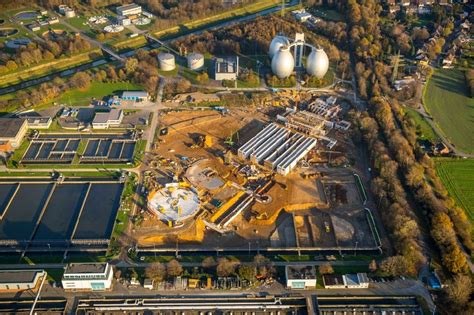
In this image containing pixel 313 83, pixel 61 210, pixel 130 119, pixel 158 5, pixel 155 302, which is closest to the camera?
pixel 155 302

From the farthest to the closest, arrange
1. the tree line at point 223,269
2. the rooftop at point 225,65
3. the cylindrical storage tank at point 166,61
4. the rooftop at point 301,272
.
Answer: the cylindrical storage tank at point 166,61, the rooftop at point 225,65, the tree line at point 223,269, the rooftop at point 301,272

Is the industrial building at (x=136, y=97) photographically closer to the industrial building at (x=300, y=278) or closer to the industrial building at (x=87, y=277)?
the industrial building at (x=87, y=277)

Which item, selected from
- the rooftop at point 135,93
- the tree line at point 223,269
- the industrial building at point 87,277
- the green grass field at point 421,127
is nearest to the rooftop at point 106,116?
the rooftop at point 135,93

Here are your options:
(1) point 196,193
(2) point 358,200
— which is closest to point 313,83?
(2) point 358,200

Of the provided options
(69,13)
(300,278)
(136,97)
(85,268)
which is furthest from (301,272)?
(69,13)

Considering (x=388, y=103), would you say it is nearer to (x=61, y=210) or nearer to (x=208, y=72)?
(x=208, y=72)

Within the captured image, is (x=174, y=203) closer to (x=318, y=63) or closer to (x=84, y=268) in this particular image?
(x=84, y=268)
